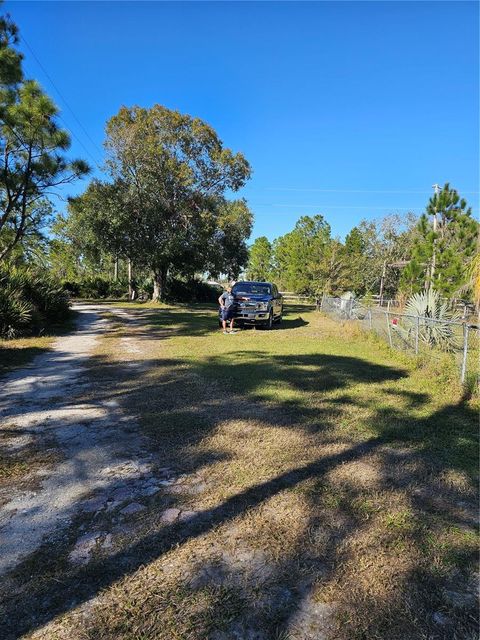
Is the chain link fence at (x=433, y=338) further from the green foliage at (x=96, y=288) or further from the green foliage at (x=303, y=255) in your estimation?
the green foliage at (x=96, y=288)

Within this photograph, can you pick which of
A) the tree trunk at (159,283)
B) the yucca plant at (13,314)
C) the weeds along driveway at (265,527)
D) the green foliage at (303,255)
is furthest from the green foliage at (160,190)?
the weeds along driveway at (265,527)

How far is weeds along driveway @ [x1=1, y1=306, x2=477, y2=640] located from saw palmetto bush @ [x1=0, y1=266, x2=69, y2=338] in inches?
285

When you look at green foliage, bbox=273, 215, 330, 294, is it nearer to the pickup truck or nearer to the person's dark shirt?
the pickup truck

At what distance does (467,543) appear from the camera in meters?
2.81

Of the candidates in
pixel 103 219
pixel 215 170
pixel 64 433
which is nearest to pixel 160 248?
pixel 103 219

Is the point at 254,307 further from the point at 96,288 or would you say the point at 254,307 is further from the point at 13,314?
the point at 96,288

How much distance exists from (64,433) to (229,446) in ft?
6.12

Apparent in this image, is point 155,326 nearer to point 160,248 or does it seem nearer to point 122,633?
point 160,248

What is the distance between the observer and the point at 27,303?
42.0ft

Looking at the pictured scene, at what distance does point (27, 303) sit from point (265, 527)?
12019 mm

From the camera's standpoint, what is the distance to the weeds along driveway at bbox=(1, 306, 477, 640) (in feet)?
7.12

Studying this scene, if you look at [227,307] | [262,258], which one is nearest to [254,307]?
[227,307]

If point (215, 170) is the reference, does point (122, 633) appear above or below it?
below

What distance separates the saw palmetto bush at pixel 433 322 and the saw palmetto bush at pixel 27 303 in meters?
10.5
